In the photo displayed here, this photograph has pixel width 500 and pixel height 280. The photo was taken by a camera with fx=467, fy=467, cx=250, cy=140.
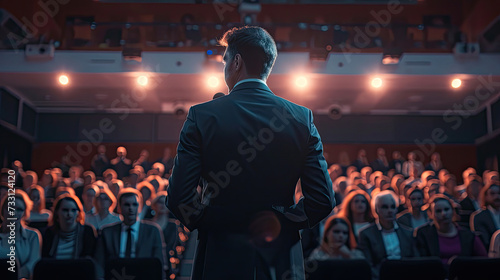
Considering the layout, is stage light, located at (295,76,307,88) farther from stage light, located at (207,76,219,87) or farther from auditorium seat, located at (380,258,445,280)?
auditorium seat, located at (380,258,445,280)

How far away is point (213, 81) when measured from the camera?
30.7ft

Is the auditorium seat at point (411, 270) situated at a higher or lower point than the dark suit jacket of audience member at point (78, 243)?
lower

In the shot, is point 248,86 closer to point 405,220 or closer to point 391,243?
point 391,243

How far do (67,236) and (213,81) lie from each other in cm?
615

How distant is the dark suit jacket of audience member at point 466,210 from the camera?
16.2ft

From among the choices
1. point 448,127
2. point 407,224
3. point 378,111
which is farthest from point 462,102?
point 407,224

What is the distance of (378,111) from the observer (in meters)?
12.6

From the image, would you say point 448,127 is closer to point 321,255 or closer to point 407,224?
point 407,224

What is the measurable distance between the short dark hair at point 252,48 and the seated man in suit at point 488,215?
357 centimetres

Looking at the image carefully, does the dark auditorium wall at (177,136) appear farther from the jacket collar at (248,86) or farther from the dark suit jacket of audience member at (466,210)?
the jacket collar at (248,86)

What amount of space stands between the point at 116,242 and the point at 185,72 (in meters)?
5.73

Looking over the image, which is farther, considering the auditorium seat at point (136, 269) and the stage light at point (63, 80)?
the stage light at point (63, 80)

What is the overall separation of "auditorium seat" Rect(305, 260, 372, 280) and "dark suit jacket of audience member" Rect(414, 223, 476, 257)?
1.20 metres

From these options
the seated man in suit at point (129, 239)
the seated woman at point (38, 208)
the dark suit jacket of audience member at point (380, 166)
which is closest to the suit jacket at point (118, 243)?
the seated man in suit at point (129, 239)
